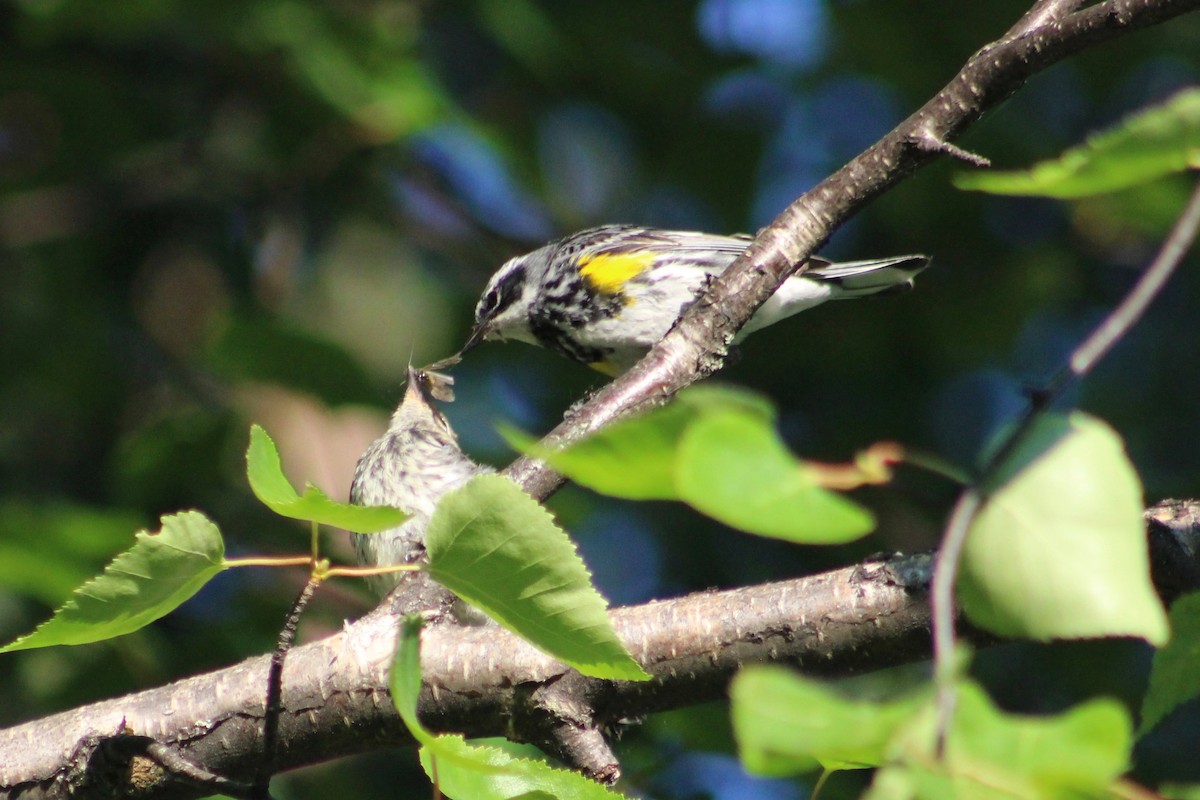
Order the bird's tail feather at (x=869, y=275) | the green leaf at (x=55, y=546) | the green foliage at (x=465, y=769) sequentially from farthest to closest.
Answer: the bird's tail feather at (x=869, y=275), the green leaf at (x=55, y=546), the green foliage at (x=465, y=769)

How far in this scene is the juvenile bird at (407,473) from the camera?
3807 mm

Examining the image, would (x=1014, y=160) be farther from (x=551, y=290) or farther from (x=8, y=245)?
(x=8, y=245)

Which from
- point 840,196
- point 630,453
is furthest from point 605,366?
point 630,453

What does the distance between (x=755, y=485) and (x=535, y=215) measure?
655 cm

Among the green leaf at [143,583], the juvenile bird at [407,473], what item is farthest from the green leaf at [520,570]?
the juvenile bird at [407,473]

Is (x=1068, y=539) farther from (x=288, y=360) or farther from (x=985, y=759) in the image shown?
(x=288, y=360)

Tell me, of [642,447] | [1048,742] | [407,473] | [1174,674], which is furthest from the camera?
[407,473]

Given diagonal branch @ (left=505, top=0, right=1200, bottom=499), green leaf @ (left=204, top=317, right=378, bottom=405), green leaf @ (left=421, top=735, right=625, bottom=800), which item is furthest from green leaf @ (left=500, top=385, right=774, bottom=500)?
green leaf @ (left=204, top=317, right=378, bottom=405)

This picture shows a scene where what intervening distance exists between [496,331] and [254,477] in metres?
4.02

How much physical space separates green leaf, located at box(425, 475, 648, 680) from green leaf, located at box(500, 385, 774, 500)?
460 millimetres

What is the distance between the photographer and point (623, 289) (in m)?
5.27

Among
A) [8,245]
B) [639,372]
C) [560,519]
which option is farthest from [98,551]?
[8,245]

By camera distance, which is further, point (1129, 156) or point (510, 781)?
point (510, 781)

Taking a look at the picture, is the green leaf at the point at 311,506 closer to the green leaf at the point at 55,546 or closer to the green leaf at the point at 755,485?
the green leaf at the point at 755,485
